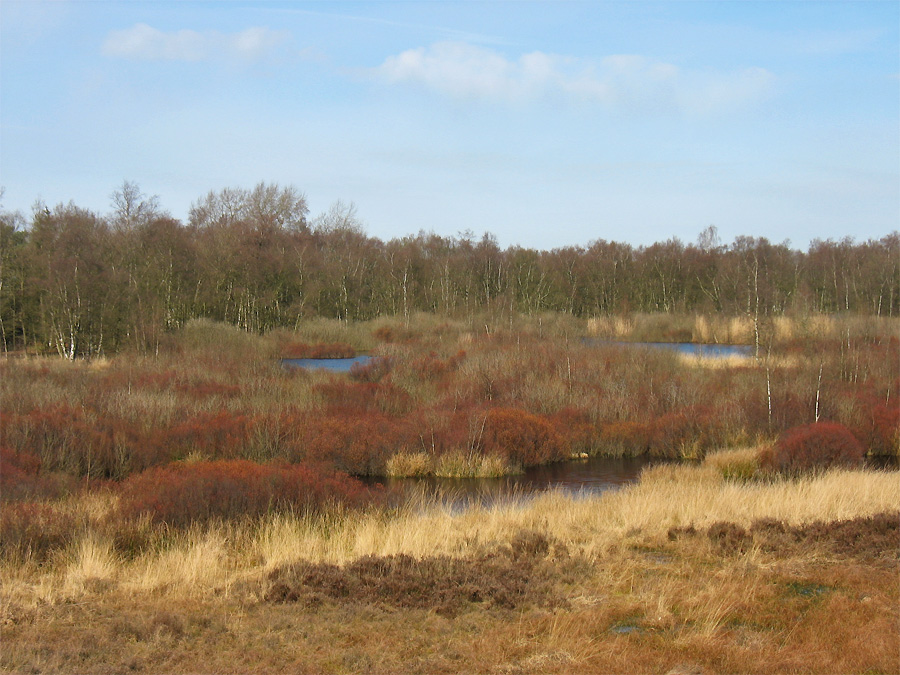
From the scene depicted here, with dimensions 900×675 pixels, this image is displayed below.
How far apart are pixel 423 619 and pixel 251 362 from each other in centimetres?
2286

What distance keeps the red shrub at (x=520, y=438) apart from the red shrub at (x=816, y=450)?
544 cm

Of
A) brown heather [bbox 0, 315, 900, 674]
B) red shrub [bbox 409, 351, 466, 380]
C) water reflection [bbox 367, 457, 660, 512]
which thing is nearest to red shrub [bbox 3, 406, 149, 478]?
brown heather [bbox 0, 315, 900, 674]

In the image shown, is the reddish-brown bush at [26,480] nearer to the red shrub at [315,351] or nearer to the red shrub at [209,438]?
the red shrub at [209,438]

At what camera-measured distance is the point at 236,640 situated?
6180mm

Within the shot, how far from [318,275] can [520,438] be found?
34951mm

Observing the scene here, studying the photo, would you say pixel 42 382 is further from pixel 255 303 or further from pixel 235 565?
pixel 255 303

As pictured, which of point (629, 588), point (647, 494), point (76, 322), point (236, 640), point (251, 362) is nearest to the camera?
point (236, 640)

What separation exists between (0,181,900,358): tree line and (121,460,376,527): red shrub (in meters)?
16.0

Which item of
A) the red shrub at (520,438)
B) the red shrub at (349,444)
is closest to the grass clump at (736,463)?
the red shrub at (520,438)

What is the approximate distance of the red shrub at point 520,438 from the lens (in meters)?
18.9

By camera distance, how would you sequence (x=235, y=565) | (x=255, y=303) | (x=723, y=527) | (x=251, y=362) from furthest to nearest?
(x=255, y=303), (x=251, y=362), (x=723, y=527), (x=235, y=565)

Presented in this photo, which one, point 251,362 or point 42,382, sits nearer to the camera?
point 42,382

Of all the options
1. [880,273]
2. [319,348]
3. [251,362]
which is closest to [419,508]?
[251,362]

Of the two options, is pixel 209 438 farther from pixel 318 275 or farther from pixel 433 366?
pixel 318 275
